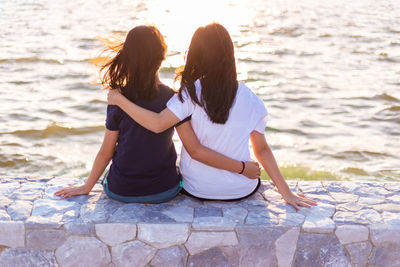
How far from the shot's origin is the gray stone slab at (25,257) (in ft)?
11.3

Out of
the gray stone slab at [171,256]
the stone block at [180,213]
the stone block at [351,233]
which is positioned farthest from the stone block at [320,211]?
the gray stone slab at [171,256]

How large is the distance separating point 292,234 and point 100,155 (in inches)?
53.5

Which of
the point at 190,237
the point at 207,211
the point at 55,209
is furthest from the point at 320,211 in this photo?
the point at 55,209

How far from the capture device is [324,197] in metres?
3.98

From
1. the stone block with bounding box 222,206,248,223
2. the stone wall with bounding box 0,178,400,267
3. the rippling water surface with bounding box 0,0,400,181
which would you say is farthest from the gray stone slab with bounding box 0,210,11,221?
the stone block with bounding box 222,206,248,223

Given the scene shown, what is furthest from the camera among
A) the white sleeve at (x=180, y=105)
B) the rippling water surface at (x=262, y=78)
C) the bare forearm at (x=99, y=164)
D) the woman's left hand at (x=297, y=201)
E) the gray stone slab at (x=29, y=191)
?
the rippling water surface at (x=262, y=78)

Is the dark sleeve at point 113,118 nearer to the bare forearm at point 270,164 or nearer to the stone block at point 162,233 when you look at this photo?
the stone block at point 162,233

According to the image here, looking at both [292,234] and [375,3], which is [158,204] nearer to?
[292,234]

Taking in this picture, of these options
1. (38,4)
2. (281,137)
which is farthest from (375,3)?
(281,137)

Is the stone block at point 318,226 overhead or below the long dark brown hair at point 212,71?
below

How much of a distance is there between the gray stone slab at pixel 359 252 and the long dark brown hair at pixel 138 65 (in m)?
1.62

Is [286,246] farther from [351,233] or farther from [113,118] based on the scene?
[113,118]

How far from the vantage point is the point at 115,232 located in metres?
3.39

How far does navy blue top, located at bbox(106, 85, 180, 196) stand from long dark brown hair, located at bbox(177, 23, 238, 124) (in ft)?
0.73
